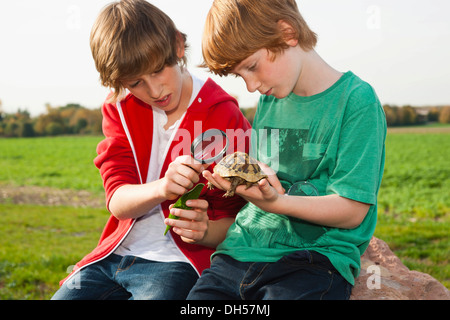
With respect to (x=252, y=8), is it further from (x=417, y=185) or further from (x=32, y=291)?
(x=417, y=185)

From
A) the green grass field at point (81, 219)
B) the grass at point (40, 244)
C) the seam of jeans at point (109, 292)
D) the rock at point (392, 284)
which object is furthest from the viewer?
the green grass field at point (81, 219)

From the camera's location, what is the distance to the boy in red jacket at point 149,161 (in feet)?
9.13

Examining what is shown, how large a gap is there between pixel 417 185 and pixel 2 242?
14.3 metres

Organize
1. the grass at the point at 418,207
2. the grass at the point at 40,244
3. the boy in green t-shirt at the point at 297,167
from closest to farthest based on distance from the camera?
the boy in green t-shirt at the point at 297,167 < the grass at the point at 40,244 < the grass at the point at 418,207

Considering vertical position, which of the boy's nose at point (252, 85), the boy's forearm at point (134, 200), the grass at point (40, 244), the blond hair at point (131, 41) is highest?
the blond hair at point (131, 41)

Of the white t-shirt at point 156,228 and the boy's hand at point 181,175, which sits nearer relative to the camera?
the boy's hand at point 181,175

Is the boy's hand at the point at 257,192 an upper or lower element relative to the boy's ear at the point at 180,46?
lower

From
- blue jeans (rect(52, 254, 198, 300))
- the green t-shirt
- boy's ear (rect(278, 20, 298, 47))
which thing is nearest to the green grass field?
blue jeans (rect(52, 254, 198, 300))

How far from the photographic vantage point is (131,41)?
278 cm

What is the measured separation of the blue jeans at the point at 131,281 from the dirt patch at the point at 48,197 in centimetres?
Answer: 1287

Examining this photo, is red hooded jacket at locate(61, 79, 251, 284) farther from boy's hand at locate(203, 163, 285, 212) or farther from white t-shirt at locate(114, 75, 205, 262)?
boy's hand at locate(203, 163, 285, 212)

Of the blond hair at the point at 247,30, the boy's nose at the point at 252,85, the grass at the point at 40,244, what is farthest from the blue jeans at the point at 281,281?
the grass at the point at 40,244

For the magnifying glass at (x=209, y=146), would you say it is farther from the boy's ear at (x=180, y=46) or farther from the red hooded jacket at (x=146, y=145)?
the boy's ear at (x=180, y=46)
